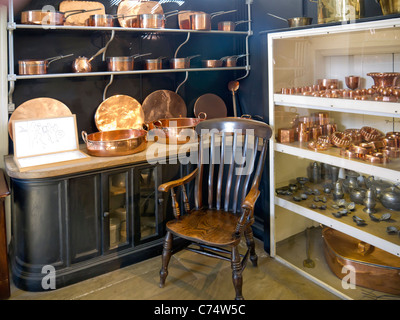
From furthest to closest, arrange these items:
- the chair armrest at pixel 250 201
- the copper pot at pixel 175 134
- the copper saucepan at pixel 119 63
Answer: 1. the copper pot at pixel 175 134
2. the copper saucepan at pixel 119 63
3. the chair armrest at pixel 250 201

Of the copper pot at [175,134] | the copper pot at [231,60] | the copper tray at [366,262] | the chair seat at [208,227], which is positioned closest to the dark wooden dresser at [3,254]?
the chair seat at [208,227]

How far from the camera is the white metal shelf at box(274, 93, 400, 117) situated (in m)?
1.83

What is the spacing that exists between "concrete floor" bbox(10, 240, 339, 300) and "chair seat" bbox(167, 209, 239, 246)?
1.38ft

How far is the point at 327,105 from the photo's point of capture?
216cm

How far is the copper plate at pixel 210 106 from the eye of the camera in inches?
122

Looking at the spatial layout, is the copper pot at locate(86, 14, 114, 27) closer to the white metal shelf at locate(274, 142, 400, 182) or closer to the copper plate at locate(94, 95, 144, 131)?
the copper plate at locate(94, 95, 144, 131)

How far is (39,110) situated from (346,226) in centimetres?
200

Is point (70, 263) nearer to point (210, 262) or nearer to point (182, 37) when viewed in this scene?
point (210, 262)

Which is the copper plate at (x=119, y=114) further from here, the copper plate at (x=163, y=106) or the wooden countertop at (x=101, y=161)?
the wooden countertop at (x=101, y=161)

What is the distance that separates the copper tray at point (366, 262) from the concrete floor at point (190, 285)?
197 mm

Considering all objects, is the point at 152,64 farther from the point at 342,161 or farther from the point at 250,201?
the point at 342,161

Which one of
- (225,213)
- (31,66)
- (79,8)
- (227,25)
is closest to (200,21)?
(227,25)

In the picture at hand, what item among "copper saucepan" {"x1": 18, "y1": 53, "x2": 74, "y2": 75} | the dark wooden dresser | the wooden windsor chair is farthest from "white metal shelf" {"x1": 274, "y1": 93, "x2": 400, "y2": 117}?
the dark wooden dresser

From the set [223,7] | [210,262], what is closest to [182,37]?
[223,7]
